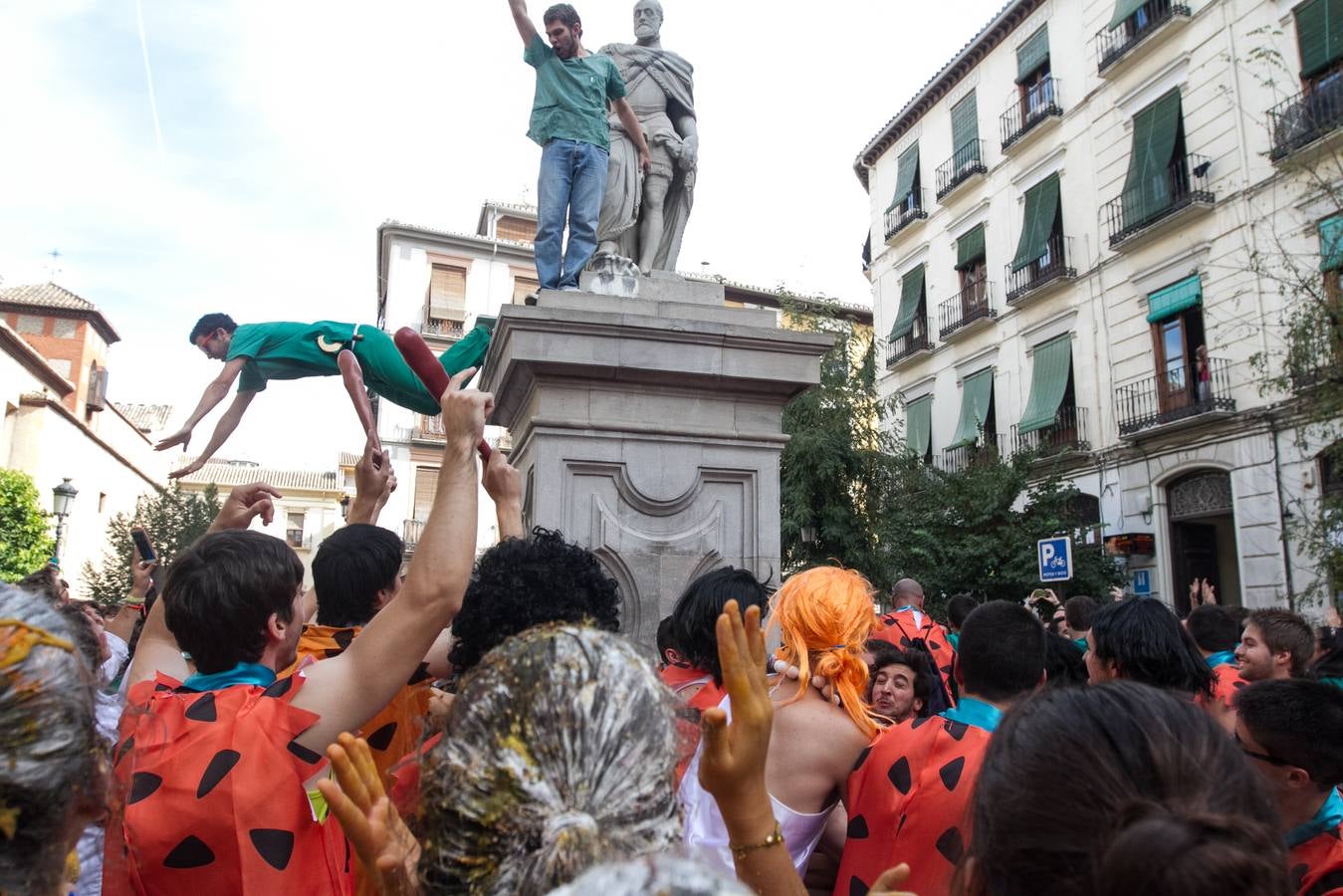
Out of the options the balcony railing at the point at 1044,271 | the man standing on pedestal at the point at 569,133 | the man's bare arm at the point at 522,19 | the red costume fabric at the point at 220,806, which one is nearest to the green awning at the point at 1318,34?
the balcony railing at the point at 1044,271

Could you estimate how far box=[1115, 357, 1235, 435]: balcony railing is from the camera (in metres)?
19.4

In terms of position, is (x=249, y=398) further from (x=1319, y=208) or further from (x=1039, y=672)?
(x=1319, y=208)

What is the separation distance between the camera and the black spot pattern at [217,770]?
1851 millimetres

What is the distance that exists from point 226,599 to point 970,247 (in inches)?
1072

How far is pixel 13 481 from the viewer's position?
28547 millimetres

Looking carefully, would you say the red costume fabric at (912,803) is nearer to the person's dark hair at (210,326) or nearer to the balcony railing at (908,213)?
the person's dark hair at (210,326)

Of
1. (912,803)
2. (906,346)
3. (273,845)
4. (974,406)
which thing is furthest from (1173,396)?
(273,845)

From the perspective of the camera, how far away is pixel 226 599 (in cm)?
211

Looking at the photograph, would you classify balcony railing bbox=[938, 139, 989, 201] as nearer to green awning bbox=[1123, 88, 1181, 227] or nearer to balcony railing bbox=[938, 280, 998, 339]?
balcony railing bbox=[938, 280, 998, 339]

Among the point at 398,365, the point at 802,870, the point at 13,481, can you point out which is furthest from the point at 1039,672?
the point at 13,481

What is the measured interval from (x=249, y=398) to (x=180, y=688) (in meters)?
3.71

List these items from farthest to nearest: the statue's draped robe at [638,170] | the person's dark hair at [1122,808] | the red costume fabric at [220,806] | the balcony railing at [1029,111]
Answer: the balcony railing at [1029,111]
the statue's draped robe at [638,170]
the red costume fabric at [220,806]
the person's dark hair at [1122,808]

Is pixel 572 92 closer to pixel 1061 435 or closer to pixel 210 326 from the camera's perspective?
pixel 210 326

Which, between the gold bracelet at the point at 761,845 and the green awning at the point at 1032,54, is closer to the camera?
the gold bracelet at the point at 761,845
